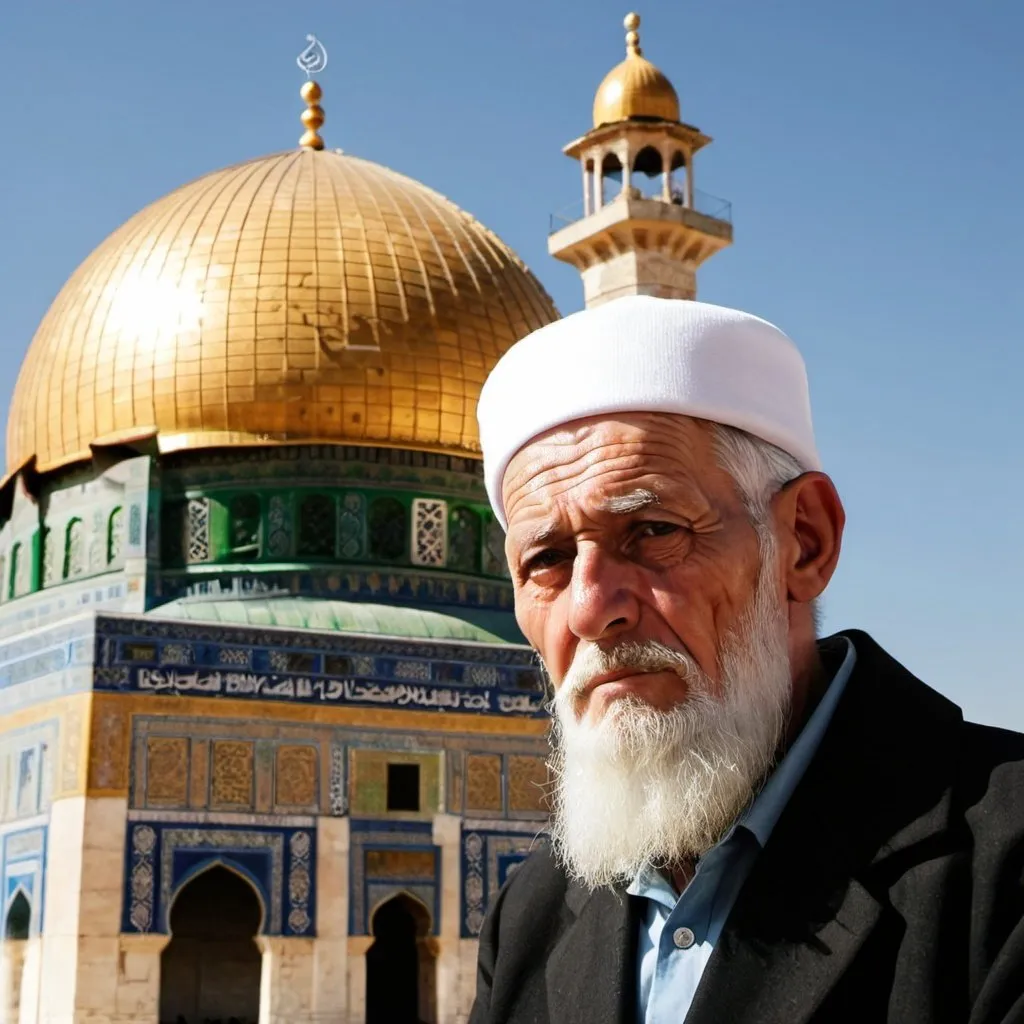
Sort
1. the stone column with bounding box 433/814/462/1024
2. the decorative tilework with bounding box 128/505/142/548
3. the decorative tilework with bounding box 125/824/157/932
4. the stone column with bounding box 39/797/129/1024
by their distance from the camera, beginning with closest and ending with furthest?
the stone column with bounding box 39/797/129/1024, the decorative tilework with bounding box 125/824/157/932, the stone column with bounding box 433/814/462/1024, the decorative tilework with bounding box 128/505/142/548

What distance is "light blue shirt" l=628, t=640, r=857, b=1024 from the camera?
1.86 meters

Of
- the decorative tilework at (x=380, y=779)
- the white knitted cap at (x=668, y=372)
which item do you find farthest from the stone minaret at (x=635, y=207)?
the white knitted cap at (x=668, y=372)

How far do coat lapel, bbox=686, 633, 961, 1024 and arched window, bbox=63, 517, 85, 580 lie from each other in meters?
18.7

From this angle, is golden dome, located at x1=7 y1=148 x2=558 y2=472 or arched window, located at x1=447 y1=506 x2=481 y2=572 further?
arched window, located at x1=447 y1=506 x2=481 y2=572

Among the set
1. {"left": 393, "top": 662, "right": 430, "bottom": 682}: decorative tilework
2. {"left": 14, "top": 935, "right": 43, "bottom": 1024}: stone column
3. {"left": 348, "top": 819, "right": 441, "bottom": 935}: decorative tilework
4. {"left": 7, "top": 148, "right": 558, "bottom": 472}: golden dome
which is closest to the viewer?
{"left": 14, "top": 935, "right": 43, "bottom": 1024}: stone column

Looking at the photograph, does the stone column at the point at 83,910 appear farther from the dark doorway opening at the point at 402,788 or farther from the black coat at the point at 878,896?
the black coat at the point at 878,896

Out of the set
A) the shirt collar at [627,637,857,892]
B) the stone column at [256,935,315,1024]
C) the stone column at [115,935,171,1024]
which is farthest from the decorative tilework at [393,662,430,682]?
→ the shirt collar at [627,637,857,892]

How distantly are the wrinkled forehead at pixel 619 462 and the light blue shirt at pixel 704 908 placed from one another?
1.04 ft

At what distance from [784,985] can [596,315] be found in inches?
31.8

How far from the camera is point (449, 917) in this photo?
17500 mm

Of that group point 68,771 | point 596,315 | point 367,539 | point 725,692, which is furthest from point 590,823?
point 367,539

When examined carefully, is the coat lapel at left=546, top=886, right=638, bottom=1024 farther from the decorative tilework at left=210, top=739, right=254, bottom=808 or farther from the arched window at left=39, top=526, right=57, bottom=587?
the arched window at left=39, top=526, right=57, bottom=587

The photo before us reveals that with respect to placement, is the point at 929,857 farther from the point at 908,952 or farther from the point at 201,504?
the point at 201,504

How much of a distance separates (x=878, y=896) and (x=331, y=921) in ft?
51.1
